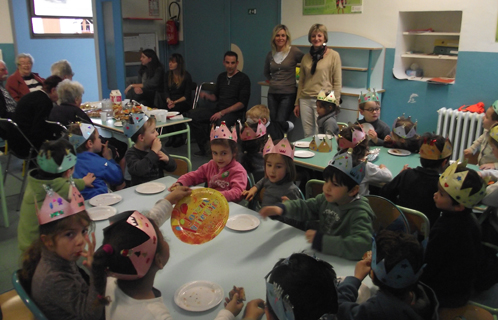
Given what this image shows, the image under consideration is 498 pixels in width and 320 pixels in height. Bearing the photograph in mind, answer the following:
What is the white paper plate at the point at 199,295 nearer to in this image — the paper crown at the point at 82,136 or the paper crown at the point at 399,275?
the paper crown at the point at 399,275

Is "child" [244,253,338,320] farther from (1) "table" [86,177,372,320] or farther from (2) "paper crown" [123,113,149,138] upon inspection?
(2) "paper crown" [123,113,149,138]

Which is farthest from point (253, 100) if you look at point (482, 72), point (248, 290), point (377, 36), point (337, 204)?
point (248, 290)

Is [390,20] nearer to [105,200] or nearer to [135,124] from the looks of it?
[135,124]

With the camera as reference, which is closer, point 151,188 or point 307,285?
point 307,285

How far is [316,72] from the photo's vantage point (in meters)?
4.62

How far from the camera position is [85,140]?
2643mm

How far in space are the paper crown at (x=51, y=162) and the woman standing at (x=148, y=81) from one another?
13.3 ft

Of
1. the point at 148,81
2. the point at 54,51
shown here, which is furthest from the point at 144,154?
the point at 54,51

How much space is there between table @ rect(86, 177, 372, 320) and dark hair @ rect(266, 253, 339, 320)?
388 mm

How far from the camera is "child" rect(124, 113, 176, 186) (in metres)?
2.64

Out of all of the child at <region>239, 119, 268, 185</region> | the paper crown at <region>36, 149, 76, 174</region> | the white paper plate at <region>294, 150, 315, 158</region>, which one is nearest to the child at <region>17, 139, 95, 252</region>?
the paper crown at <region>36, 149, 76, 174</region>

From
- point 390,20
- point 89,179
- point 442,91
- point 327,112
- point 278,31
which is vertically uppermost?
point 390,20

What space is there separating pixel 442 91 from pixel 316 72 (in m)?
1.43

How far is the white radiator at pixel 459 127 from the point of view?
4051 millimetres
